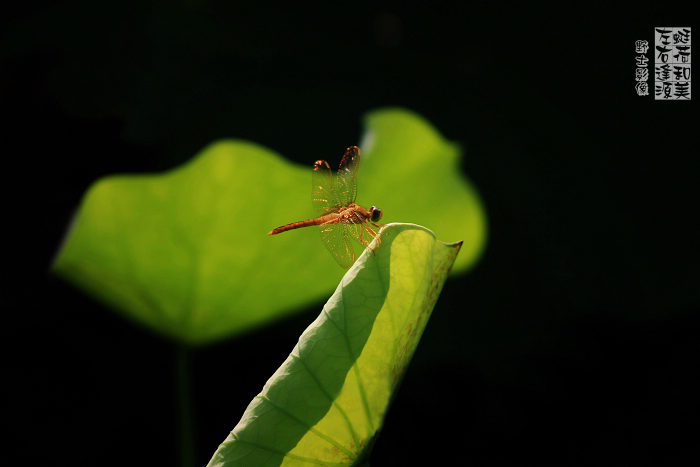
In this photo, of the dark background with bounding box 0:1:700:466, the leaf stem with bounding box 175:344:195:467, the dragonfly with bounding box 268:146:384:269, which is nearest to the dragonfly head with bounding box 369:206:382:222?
the dragonfly with bounding box 268:146:384:269

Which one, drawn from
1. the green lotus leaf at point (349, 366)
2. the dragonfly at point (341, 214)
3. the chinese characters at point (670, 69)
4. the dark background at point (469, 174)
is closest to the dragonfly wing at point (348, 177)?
the dragonfly at point (341, 214)

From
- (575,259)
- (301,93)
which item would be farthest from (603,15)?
(301,93)

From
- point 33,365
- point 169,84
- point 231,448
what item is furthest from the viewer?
point 169,84

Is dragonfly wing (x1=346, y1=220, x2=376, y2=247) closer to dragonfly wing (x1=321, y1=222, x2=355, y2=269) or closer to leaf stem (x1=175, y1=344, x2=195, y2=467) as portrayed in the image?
dragonfly wing (x1=321, y1=222, x2=355, y2=269)

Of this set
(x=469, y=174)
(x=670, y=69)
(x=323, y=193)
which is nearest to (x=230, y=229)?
(x=323, y=193)

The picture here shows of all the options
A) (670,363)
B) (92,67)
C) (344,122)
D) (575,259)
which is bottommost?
(670,363)

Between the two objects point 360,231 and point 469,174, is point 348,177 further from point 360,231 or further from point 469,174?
Result: point 469,174

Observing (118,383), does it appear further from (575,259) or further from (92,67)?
(575,259)
